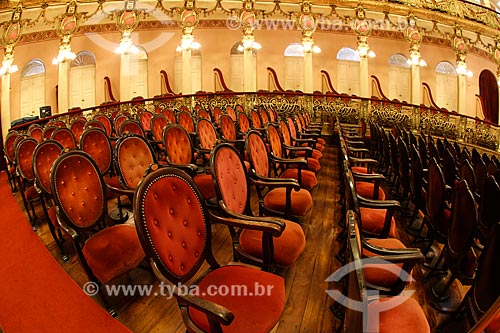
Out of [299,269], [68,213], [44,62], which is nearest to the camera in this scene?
[68,213]

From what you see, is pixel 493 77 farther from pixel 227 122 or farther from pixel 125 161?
pixel 125 161

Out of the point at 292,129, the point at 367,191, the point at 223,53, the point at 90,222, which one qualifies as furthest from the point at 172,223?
the point at 223,53

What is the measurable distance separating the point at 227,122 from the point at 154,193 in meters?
3.93

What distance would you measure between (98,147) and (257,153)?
2.16 m

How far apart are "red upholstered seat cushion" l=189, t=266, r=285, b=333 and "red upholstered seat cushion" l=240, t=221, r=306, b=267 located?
0.26 m

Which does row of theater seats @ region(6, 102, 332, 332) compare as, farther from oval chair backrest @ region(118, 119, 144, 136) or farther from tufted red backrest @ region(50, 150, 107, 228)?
oval chair backrest @ region(118, 119, 144, 136)

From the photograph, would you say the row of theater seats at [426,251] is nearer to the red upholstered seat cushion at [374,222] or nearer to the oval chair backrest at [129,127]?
the red upholstered seat cushion at [374,222]

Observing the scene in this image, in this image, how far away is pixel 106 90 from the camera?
51.8 feet

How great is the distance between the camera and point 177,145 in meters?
4.09

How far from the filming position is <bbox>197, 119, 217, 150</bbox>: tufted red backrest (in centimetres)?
469

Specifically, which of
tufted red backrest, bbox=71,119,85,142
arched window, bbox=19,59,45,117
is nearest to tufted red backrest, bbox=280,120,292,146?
tufted red backrest, bbox=71,119,85,142

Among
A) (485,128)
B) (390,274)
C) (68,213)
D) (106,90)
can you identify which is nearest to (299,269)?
(390,274)

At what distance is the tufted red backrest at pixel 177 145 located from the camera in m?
3.95

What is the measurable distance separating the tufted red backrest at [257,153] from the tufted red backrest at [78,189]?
136 cm
